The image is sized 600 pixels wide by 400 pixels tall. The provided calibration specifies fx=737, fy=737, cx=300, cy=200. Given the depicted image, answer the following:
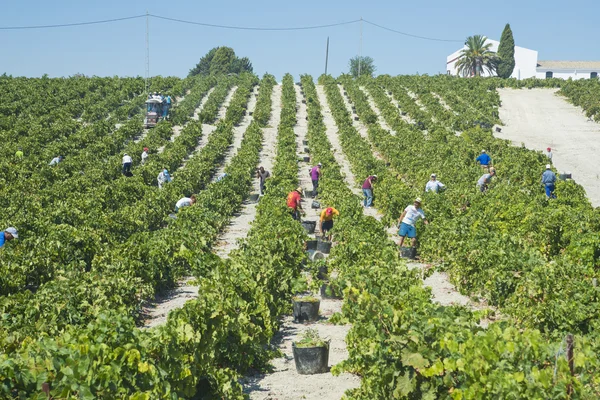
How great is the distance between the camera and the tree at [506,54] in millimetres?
78375

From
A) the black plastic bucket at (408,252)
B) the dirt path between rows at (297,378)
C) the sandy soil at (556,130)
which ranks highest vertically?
the sandy soil at (556,130)

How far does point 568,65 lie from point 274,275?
90.6 m

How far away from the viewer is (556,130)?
140ft

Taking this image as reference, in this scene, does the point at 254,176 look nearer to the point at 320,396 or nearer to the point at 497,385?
the point at 320,396

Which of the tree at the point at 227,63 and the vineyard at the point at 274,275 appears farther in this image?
the tree at the point at 227,63

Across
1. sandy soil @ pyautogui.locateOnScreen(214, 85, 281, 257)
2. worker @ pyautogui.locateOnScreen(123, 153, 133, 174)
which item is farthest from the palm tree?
worker @ pyautogui.locateOnScreen(123, 153, 133, 174)

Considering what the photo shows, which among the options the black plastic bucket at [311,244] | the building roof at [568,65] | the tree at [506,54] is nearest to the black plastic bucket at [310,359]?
the black plastic bucket at [311,244]

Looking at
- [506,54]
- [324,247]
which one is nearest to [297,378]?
[324,247]

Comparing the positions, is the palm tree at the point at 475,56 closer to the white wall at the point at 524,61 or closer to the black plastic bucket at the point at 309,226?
the white wall at the point at 524,61

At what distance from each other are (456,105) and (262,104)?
42.5 feet

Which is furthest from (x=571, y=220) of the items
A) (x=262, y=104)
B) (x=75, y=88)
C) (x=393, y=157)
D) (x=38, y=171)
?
(x=75, y=88)

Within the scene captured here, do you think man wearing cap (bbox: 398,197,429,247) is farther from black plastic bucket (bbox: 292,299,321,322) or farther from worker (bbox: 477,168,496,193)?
worker (bbox: 477,168,496,193)

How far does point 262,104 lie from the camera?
165 ft

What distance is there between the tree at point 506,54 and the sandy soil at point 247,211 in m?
33.5
